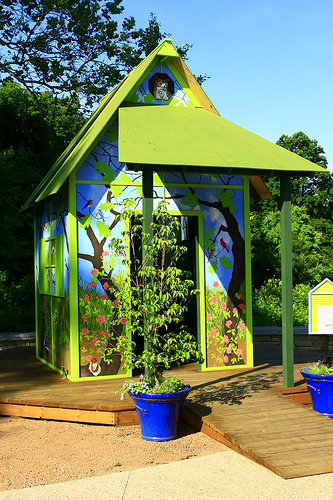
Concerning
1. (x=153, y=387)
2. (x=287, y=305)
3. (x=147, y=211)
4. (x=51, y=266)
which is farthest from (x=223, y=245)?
(x=153, y=387)

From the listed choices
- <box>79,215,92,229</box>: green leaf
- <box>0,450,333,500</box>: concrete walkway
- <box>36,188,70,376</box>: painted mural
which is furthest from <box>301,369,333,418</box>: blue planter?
<box>79,215,92,229</box>: green leaf

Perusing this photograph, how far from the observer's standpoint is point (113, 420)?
606 cm

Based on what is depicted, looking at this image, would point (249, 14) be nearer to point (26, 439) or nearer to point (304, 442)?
point (304, 442)

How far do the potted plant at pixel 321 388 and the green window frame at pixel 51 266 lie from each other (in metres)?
3.92

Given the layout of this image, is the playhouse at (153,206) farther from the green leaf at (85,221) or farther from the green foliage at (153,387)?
the green foliage at (153,387)

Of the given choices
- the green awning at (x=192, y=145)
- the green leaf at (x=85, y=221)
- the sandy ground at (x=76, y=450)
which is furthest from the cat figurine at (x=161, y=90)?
the sandy ground at (x=76, y=450)

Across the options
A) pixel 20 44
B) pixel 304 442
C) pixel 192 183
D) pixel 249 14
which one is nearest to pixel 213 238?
pixel 192 183

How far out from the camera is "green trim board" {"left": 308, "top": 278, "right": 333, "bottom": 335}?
6.82 metres

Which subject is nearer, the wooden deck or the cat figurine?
the wooden deck

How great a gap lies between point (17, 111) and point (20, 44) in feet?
14.8

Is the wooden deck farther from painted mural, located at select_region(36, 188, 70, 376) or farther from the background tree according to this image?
the background tree

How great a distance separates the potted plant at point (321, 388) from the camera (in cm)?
625

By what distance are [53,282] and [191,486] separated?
5110 millimetres

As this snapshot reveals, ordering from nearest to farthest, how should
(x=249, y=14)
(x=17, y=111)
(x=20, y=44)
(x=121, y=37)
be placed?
(x=249, y=14) < (x=20, y=44) < (x=121, y=37) < (x=17, y=111)
